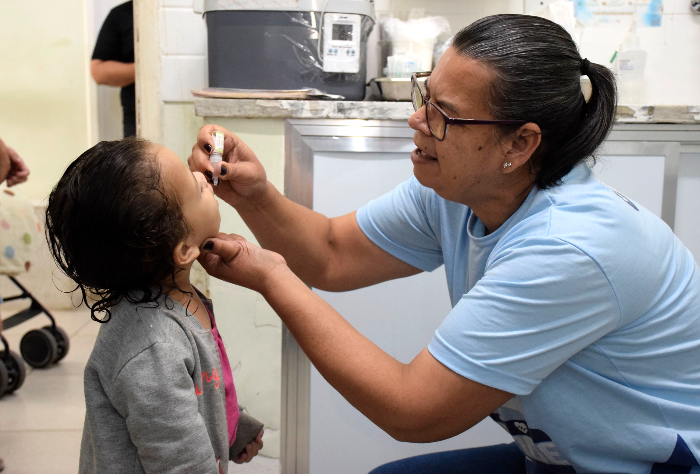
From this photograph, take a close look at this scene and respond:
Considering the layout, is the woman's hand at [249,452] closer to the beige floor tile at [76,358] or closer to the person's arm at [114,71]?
the beige floor tile at [76,358]

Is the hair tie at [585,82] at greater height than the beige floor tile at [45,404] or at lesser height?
greater

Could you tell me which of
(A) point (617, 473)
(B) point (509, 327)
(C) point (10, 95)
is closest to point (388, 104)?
(B) point (509, 327)

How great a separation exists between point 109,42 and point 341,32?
1.28 metres

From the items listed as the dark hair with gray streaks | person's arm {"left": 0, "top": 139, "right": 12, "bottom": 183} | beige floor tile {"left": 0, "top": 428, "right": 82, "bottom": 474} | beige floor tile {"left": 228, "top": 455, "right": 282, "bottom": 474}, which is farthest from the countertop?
beige floor tile {"left": 0, "top": 428, "right": 82, "bottom": 474}

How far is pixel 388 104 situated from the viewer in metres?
1.48

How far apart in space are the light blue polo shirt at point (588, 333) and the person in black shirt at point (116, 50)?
1949 millimetres

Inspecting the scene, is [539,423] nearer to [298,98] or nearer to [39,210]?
[298,98]

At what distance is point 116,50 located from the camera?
241 cm

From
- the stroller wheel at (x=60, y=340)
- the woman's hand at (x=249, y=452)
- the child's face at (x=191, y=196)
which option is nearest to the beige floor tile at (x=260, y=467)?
the woman's hand at (x=249, y=452)

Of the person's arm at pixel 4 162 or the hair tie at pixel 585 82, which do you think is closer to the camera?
the hair tie at pixel 585 82

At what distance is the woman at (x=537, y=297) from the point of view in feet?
2.65

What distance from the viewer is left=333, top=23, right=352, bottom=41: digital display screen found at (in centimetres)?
156

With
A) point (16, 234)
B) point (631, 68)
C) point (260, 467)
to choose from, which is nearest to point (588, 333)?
point (260, 467)

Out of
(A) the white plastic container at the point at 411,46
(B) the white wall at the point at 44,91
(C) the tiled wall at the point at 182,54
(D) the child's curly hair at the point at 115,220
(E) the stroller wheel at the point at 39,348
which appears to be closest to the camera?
(D) the child's curly hair at the point at 115,220
